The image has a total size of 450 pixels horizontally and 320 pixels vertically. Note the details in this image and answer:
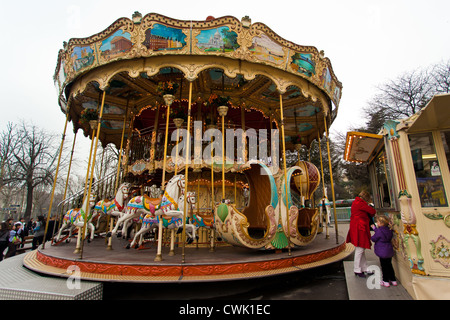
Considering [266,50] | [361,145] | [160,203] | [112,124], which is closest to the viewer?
[160,203]

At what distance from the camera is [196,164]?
8.38 m

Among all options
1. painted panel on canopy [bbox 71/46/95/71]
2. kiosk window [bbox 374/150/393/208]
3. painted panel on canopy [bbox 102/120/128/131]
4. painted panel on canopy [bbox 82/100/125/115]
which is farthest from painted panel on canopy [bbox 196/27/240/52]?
painted panel on canopy [bbox 102/120/128/131]

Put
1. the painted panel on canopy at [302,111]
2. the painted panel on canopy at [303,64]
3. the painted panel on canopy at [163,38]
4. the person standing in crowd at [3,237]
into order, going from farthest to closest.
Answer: the painted panel on canopy at [302,111], the person standing in crowd at [3,237], the painted panel on canopy at [303,64], the painted panel on canopy at [163,38]

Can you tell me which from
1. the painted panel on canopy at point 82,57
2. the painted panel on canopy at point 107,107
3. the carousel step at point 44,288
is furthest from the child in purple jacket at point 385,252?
the painted panel on canopy at point 107,107

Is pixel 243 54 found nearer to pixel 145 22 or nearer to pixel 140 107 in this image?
pixel 145 22

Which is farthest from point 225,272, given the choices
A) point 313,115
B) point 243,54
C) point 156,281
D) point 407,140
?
point 313,115

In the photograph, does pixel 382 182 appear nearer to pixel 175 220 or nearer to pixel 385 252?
pixel 385 252

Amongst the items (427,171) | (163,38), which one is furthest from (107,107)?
(427,171)

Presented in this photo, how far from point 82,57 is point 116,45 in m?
1.37

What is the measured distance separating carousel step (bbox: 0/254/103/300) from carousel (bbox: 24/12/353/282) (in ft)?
0.99

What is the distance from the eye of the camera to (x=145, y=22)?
20.9ft

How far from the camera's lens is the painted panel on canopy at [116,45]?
6636 mm

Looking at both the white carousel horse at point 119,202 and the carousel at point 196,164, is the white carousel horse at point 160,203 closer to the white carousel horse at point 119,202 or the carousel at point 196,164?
the carousel at point 196,164

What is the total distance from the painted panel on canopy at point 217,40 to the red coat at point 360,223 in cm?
507
